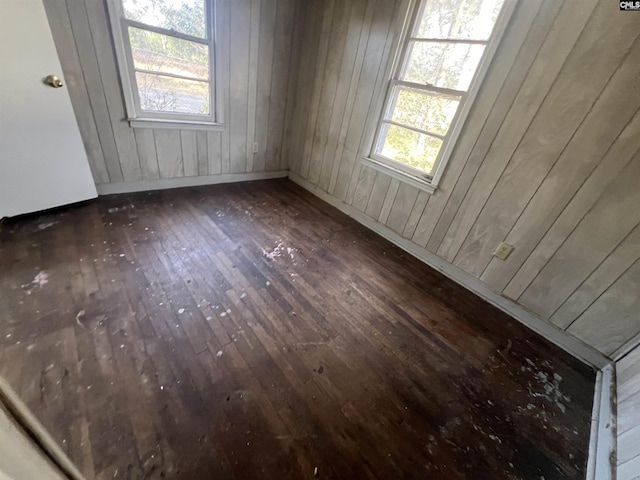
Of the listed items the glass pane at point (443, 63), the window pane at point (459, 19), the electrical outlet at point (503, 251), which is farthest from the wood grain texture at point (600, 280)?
the window pane at point (459, 19)

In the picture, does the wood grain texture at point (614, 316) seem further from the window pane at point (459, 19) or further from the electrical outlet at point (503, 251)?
the window pane at point (459, 19)

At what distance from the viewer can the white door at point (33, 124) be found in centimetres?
154

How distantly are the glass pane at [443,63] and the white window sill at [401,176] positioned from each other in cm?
68

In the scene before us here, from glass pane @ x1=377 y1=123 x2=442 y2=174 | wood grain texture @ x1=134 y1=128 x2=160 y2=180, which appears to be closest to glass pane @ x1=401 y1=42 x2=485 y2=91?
glass pane @ x1=377 y1=123 x2=442 y2=174

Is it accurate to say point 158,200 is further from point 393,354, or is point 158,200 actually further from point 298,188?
point 393,354

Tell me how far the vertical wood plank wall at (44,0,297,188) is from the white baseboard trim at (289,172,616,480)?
1.29m

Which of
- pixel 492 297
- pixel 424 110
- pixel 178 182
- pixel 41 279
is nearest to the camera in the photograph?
pixel 41 279

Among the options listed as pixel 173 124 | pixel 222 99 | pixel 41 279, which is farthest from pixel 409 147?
pixel 41 279

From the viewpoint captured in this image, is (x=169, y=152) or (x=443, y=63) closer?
(x=443, y=63)

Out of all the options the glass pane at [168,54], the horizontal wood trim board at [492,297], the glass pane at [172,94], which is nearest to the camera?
the horizontal wood trim board at [492,297]

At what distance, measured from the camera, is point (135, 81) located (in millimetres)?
2164

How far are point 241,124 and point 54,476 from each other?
119 inches

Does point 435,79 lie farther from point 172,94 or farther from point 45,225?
point 45,225

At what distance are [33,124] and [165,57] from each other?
3.58ft
